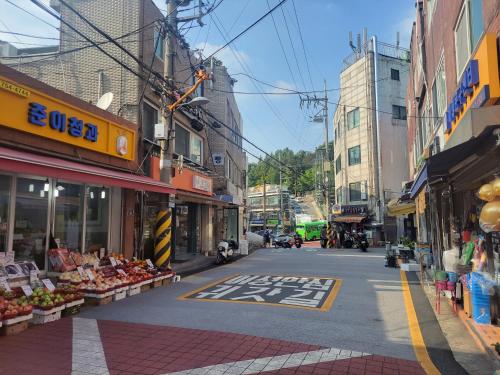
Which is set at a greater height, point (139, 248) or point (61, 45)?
point (61, 45)

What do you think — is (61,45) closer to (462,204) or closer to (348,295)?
(348,295)

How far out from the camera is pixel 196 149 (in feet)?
65.4

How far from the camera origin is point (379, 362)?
5020 mm

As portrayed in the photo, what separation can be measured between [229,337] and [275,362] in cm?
121

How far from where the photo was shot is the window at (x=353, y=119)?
35575 millimetres

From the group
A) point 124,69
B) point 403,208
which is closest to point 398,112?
point 403,208

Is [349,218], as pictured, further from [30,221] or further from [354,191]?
[30,221]

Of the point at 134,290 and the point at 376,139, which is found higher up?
the point at 376,139

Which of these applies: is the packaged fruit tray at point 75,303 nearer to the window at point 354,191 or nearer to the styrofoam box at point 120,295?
the styrofoam box at point 120,295

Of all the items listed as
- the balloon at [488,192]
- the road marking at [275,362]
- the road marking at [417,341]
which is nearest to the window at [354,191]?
the road marking at [417,341]

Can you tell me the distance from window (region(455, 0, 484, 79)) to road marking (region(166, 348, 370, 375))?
6330 millimetres

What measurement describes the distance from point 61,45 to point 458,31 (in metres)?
13.4

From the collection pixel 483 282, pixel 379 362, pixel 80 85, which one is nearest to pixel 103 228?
pixel 80 85

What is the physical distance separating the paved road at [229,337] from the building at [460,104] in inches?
120
